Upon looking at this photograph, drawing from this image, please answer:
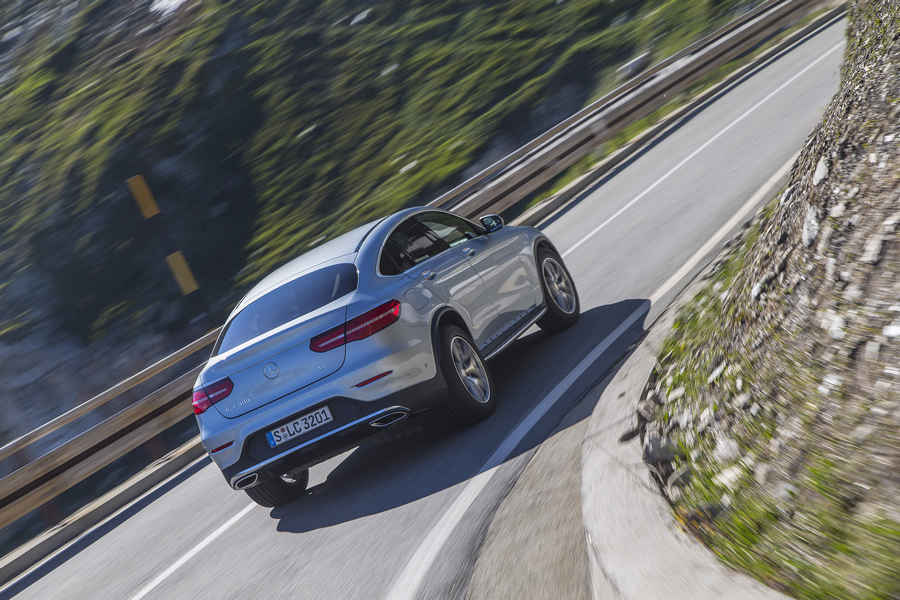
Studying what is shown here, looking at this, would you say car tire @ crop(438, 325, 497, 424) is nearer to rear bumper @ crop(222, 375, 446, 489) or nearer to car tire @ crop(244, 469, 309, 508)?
rear bumper @ crop(222, 375, 446, 489)

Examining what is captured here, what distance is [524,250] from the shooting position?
8883 millimetres

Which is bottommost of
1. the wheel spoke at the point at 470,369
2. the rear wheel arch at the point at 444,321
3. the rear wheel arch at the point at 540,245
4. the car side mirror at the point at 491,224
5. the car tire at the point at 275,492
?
the car tire at the point at 275,492

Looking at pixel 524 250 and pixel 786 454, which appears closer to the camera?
pixel 786 454

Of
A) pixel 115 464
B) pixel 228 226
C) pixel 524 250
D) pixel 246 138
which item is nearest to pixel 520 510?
pixel 524 250

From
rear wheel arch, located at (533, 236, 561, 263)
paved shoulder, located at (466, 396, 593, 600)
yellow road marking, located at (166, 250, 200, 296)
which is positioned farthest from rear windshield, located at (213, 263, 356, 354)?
yellow road marking, located at (166, 250, 200, 296)

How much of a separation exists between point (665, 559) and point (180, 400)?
9.05 m

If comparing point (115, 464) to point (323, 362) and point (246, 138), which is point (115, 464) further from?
point (246, 138)

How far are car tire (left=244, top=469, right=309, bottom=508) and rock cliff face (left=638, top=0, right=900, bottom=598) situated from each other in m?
3.17

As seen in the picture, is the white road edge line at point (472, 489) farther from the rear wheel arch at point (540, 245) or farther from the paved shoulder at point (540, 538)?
the rear wheel arch at point (540, 245)

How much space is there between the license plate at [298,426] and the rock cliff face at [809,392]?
7.61 feet

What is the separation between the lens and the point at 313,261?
7.42 metres

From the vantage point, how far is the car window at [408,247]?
7203 millimetres

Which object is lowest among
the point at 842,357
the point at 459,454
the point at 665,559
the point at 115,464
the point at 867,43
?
the point at 115,464

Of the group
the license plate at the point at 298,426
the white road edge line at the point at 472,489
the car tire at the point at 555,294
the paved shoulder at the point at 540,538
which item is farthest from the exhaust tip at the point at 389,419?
the car tire at the point at 555,294
